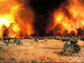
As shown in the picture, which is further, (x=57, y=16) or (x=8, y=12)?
(x=57, y=16)

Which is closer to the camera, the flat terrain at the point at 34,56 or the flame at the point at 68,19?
the flat terrain at the point at 34,56

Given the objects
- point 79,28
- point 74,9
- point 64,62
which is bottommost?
point 64,62

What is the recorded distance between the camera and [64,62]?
54.6ft

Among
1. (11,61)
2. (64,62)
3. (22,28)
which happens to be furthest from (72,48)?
(22,28)

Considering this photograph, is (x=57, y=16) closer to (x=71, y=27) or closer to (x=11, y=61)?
(x=71, y=27)

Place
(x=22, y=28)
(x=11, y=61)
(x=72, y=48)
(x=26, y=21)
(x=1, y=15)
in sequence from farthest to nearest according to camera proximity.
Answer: (x=26, y=21), (x=22, y=28), (x=1, y=15), (x=72, y=48), (x=11, y=61)

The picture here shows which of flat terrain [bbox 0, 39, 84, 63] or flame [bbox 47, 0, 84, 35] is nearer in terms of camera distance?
flat terrain [bbox 0, 39, 84, 63]

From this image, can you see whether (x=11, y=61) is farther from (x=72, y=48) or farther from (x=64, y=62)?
(x=72, y=48)

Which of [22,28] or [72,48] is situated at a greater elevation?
[22,28]

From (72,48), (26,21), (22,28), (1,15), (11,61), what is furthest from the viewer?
(26,21)

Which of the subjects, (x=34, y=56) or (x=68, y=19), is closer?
(x=34, y=56)

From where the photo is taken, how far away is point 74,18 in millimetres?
66375

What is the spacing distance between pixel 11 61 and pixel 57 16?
172ft

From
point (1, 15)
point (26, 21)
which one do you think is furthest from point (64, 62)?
point (26, 21)
